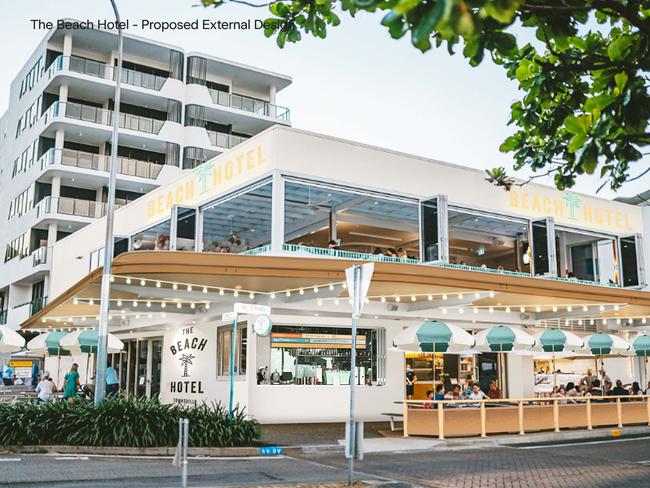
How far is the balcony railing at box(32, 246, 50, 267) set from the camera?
39.1 metres

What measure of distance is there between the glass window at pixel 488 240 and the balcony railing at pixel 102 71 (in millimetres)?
22702

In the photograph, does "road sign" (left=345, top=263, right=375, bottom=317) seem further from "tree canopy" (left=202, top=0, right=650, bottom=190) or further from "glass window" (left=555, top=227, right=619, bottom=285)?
"glass window" (left=555, top=227, right=619, bottom=285)

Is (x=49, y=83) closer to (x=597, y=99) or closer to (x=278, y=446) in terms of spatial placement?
(x=278, y=446)

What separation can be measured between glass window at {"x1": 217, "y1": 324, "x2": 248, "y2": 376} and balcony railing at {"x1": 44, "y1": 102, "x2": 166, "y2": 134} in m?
→ 23.9

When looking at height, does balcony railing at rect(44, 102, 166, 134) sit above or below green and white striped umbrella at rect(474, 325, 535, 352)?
above

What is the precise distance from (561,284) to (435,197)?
425cm

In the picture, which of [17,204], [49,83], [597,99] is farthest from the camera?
[17,204]

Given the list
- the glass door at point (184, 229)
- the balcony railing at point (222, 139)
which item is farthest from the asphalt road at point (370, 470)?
the balcony railing at point (222, 139)

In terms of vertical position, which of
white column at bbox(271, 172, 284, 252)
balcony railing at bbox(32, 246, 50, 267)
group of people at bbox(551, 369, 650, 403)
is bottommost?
group of people at bbox(551, 369, 650, 403)

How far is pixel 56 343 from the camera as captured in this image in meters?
24.2

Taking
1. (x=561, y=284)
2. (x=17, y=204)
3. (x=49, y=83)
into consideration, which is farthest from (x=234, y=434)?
(x=17, y=204)

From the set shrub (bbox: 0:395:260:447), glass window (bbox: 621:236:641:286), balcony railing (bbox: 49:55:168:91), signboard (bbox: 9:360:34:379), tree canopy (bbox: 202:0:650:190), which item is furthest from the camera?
signboard (bbox: 9:360:34:379)

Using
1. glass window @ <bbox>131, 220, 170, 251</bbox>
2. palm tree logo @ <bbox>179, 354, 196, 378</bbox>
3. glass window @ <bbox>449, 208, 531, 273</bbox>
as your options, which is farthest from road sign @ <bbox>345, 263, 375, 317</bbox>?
glass window @ <bbox>131, 220, 170, 251</bbox>

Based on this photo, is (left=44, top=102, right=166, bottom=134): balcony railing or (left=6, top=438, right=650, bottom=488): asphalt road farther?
(left=44, top=102, right=166, bottom=134): balcony railing
